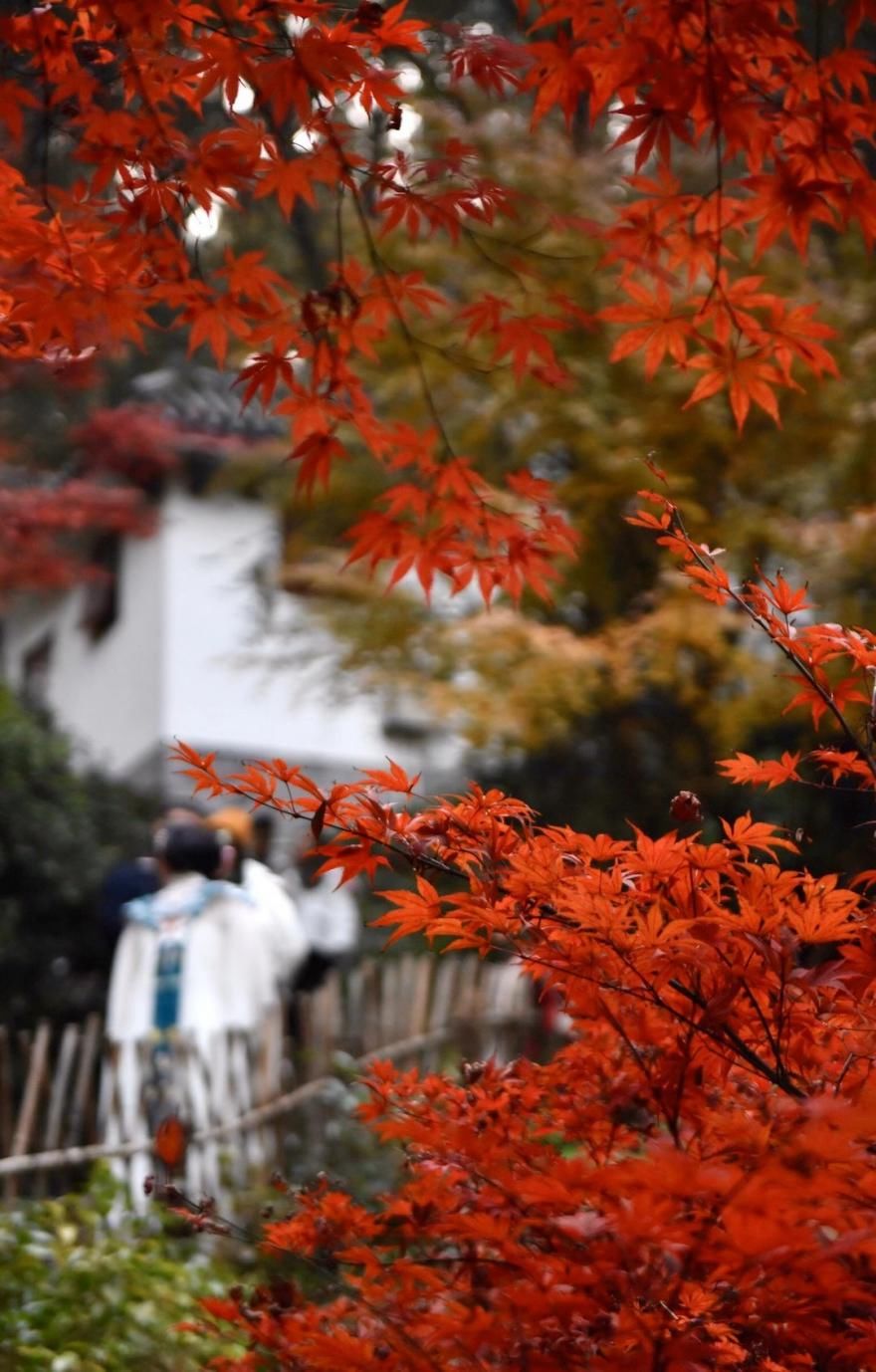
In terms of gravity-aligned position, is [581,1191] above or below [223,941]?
above

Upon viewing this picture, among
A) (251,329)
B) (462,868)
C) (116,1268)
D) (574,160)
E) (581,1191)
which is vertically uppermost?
(574,160)

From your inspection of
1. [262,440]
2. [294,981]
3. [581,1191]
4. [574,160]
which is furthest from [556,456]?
[581,1191]

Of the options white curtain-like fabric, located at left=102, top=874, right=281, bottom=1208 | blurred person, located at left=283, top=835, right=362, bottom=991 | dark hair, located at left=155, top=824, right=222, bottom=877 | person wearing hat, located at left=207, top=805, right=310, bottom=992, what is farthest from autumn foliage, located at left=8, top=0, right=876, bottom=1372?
blurred person, located at left=283, top=835, right=362, bottom=991

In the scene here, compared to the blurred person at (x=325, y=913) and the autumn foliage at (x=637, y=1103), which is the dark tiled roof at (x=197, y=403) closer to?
the blurred person at (x=325, y=913)

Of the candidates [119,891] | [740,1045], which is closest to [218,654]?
[119,891]

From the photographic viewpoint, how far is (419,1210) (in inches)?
108

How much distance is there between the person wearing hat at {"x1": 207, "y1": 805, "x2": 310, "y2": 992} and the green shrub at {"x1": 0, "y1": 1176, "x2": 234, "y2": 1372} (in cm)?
209

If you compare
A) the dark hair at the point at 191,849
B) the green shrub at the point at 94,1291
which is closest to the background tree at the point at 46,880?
the dark hair at the point at 191,849

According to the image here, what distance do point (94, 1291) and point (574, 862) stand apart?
8.06ft

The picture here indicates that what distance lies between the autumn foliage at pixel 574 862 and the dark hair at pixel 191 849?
10.1 feet

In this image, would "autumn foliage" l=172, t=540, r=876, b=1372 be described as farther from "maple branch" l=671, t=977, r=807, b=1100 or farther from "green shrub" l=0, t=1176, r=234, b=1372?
"green shrub" l=0, t=1176, r=234, b=1372

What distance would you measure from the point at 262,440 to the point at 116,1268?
1173cm

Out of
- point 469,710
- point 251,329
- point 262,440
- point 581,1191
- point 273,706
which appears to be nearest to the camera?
point 581,1191

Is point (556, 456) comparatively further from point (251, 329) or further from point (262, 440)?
point (251, 329)
